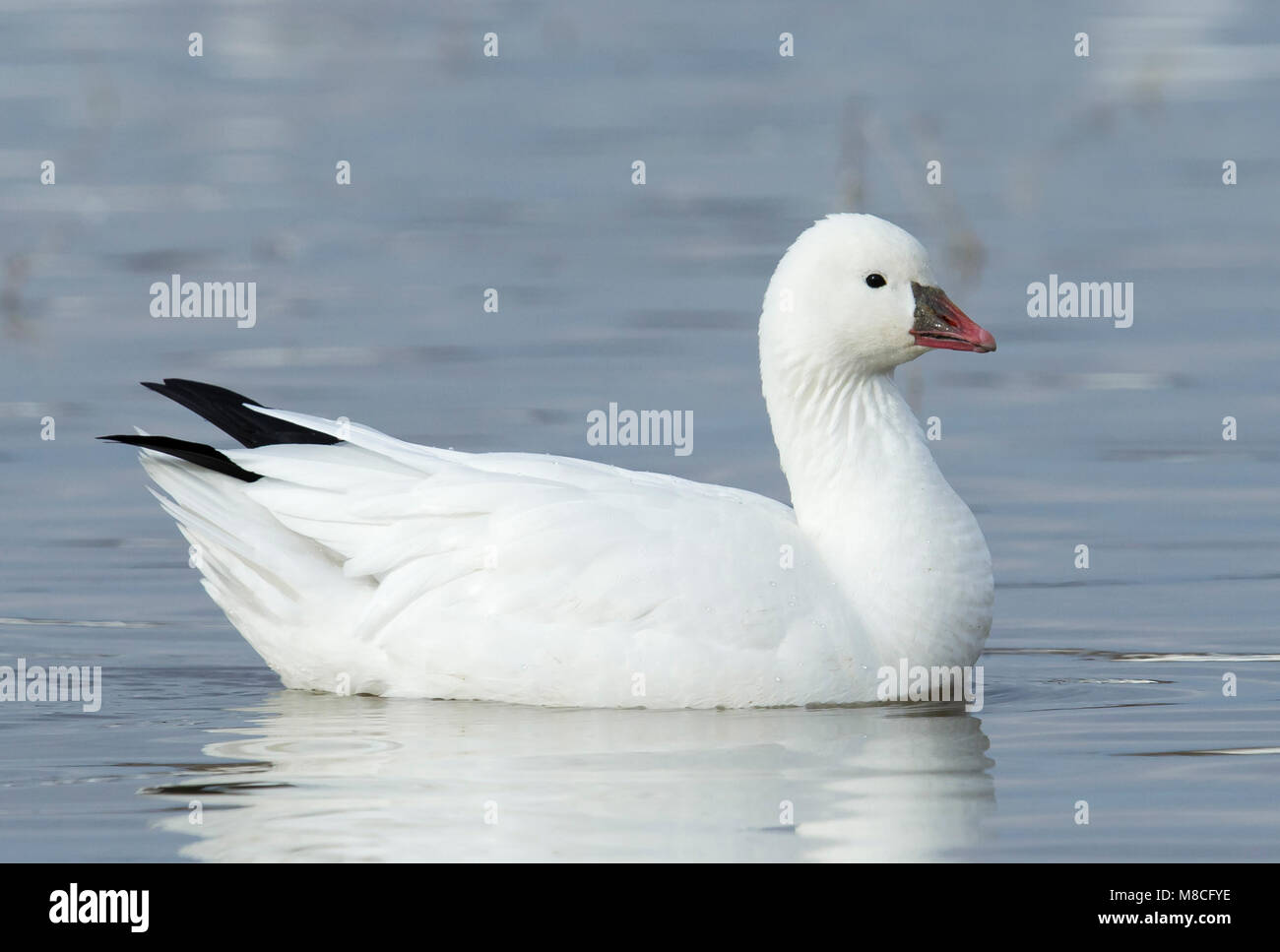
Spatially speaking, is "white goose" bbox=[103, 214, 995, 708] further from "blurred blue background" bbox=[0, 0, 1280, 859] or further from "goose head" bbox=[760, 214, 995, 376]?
"blurred blue background" bbox=[0, 0, 1280, 859]

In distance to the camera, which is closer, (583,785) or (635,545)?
(583,785)

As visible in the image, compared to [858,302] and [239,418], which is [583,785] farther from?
[239,418]

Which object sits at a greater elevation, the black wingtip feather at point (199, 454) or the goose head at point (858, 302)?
the goose head at point (858, 302)

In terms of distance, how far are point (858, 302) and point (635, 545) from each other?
1.20m

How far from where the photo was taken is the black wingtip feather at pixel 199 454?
9.41 meters

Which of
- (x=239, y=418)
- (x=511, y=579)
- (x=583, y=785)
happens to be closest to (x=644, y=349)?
(x=239, y=418)

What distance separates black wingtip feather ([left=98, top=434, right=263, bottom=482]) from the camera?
30.9 feet

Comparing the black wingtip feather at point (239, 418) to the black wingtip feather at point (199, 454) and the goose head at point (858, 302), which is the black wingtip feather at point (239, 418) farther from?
the goose head at point (858, 302)

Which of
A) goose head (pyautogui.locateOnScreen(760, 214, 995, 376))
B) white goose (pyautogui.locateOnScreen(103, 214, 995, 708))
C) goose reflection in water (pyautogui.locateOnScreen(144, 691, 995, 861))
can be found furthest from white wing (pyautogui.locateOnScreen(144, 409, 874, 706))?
goose head (pyautogui.locateOnScreen(760, 214, 995, 376))

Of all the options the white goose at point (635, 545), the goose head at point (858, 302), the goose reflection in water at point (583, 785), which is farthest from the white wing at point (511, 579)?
the goose head at point (858, 302)

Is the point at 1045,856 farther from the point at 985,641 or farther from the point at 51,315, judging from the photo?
the point at 51,315

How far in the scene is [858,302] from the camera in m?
9.33

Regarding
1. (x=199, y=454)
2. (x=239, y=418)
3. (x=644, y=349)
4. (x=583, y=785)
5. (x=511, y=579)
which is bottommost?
(x=583, y=785)

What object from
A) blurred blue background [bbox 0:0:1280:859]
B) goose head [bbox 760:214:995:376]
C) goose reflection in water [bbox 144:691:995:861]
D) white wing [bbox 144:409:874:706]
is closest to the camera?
goose reflection in water [bbox 144:691:995:861]
